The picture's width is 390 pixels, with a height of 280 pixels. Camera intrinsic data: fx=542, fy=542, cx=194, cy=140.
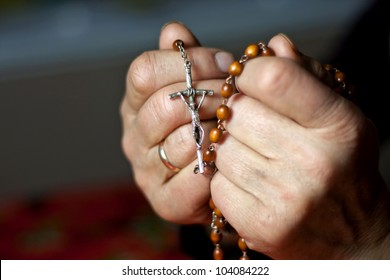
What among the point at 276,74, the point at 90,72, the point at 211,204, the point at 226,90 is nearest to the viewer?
the point at 276,74

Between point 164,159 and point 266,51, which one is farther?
point 164,159

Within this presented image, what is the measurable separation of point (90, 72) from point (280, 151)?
1.40 meters

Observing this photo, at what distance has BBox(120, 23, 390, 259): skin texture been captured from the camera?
643 millimetres

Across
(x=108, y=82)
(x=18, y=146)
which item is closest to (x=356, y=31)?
(x=108, y=82)

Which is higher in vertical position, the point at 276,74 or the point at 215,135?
the point at 276,74

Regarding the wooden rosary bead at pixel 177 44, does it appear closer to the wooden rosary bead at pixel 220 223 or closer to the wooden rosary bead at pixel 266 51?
the wooden rosary bead at pixel 266 51

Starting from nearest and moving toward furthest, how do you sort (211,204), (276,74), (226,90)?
(276,74) < (226,90) < (211,204)

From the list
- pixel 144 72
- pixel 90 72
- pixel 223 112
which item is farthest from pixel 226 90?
pixel 90 72

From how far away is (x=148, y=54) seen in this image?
2.68 feet

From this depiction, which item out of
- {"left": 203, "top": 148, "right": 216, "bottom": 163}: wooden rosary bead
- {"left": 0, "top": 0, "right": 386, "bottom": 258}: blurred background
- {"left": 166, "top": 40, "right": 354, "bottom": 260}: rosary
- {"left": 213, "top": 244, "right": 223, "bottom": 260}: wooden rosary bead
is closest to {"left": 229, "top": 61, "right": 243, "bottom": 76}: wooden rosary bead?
{"left": 166, "top": 40, "right": 354, "bottom": 260}: rosary

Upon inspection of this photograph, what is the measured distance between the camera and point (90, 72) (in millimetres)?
1953

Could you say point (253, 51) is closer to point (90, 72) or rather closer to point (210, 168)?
point (210, 168)

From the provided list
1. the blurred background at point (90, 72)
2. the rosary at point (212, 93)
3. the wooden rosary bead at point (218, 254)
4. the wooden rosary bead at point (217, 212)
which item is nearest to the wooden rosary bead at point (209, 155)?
the rosary at point (212, 93)
